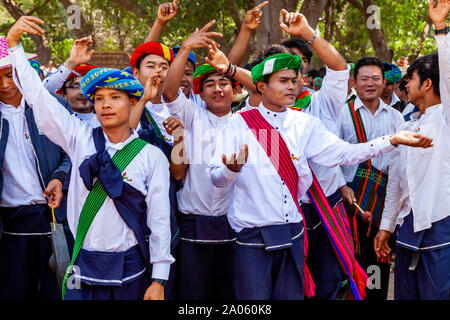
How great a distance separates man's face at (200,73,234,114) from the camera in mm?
4312

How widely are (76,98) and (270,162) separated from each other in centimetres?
222

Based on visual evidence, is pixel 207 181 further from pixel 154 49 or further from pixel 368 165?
pixel 368 165

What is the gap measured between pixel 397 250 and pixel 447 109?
108 centimetres

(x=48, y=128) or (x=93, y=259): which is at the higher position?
(x=48, y=128)

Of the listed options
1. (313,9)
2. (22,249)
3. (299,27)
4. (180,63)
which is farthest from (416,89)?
(313,9)

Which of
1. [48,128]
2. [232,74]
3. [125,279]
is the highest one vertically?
[232,74]

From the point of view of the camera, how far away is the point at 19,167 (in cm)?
411

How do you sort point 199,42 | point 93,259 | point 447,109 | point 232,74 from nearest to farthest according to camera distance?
point 93,259, point 447,109, point 199,42, point 232,74

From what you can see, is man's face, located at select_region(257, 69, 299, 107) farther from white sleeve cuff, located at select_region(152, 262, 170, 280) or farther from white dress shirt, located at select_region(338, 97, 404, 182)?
white sleeve cuff, located at select_region(152, 262, 170, 280)

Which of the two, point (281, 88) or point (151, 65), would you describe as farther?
point (151, 65)

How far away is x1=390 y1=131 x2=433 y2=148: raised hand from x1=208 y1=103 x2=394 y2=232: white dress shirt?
0.11m

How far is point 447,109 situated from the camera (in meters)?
3.62

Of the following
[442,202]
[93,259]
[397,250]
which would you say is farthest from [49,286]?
[442,202]
